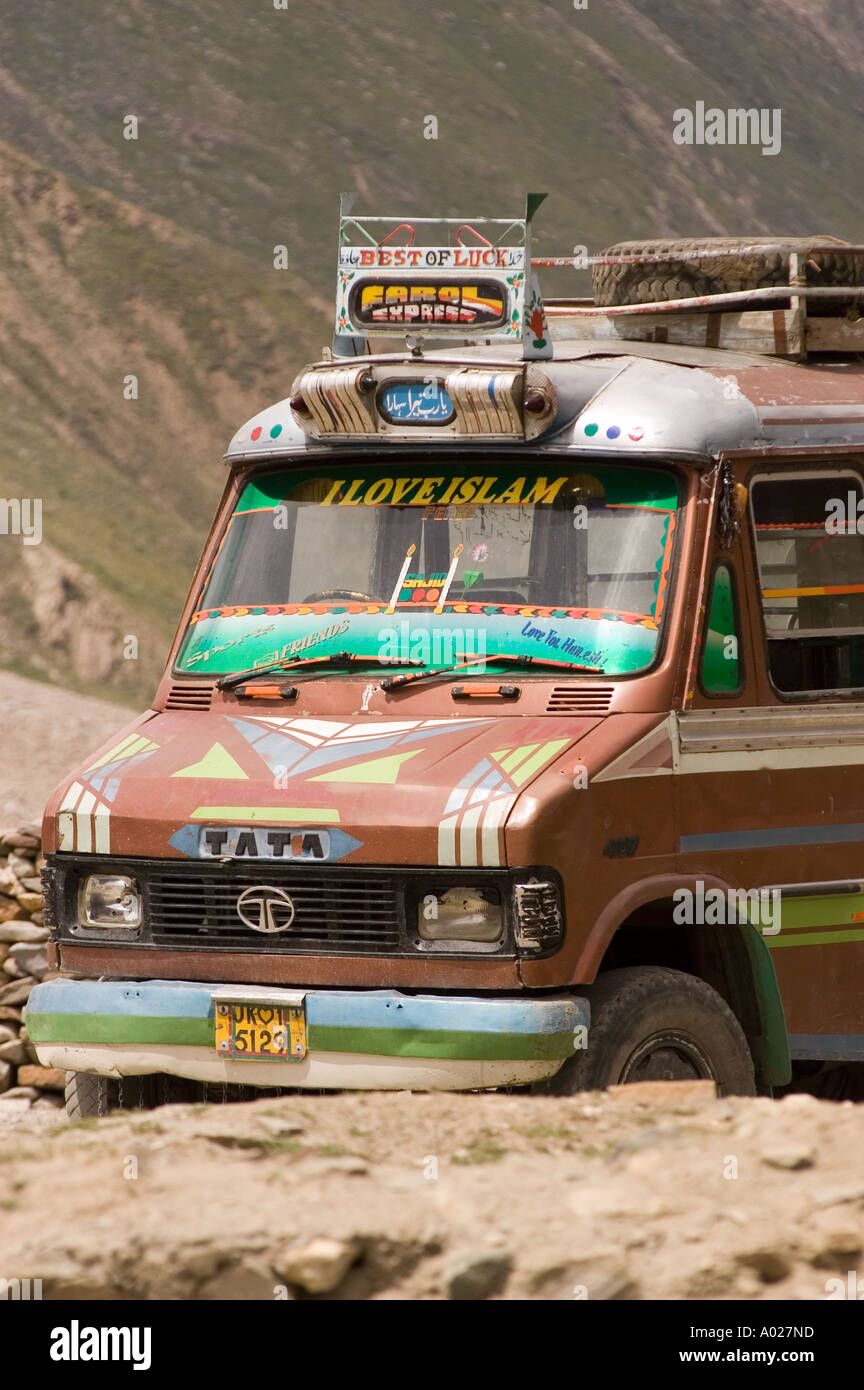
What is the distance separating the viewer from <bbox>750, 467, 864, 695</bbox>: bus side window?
7125 millimetres

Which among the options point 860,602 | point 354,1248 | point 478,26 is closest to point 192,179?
point 478,26

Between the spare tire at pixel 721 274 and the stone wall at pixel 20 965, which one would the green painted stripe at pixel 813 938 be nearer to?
the spare tire at pixel 721 274

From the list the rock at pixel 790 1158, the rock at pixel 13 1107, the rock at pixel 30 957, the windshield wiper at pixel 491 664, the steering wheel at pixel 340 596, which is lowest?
the rock at pixel 13 1107

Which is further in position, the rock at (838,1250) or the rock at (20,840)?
the rock at (20,840)

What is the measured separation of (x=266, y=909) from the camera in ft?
21.0

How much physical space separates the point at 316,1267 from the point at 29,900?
6.99 m

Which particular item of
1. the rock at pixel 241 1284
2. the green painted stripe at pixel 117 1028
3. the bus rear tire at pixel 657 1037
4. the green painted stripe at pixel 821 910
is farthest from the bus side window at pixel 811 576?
the rock at pixel 241 1284

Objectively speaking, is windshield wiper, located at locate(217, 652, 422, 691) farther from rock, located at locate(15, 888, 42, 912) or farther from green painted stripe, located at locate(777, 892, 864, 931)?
rock, located at locate(15, 888, 42, 912)

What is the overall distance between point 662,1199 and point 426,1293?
646 mm

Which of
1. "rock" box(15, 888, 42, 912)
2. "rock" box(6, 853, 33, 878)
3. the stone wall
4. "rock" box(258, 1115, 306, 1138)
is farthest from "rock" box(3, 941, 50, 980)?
"rock" box(258, 1115, 306, 1138)

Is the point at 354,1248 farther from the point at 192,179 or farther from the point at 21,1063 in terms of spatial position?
the point at 192,179

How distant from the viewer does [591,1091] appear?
616 centimetres

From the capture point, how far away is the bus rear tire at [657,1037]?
20.5 feet

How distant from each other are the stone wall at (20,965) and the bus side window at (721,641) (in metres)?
5.30
